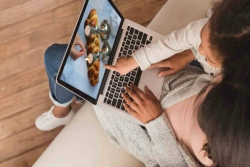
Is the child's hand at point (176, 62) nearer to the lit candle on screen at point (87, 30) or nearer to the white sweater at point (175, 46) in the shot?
the white sweater at point (175, 46)

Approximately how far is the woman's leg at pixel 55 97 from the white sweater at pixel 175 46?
263mm

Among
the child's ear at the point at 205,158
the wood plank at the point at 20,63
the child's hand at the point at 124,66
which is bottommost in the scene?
the child's ear at the point at 205,158

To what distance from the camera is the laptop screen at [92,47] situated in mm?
778

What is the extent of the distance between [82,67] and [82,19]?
0.12 meters

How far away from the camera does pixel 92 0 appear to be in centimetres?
81

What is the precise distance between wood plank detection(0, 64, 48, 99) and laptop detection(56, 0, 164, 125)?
0.50 m

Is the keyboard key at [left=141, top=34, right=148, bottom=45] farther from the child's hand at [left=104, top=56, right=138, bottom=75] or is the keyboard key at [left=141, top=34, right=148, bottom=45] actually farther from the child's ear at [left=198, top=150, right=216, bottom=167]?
the child's ear at [left=198, top=150, right=216, bottom=167]

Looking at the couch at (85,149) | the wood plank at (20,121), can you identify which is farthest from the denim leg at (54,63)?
the wood plank at (20,121)

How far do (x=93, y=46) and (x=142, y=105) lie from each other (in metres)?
0.21

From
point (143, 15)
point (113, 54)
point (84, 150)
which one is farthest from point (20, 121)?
point (143, 15)

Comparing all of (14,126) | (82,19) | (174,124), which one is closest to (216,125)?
(174,124)

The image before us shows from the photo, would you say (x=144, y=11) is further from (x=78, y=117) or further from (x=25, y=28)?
(x=78, y=117)

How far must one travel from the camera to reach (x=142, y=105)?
836 mm

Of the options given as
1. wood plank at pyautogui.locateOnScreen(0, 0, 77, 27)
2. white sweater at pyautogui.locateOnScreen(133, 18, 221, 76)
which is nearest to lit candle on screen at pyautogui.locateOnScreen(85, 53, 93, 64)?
white sweater at pyautogui.locateOnScreen(133, 18, 221, 76)
